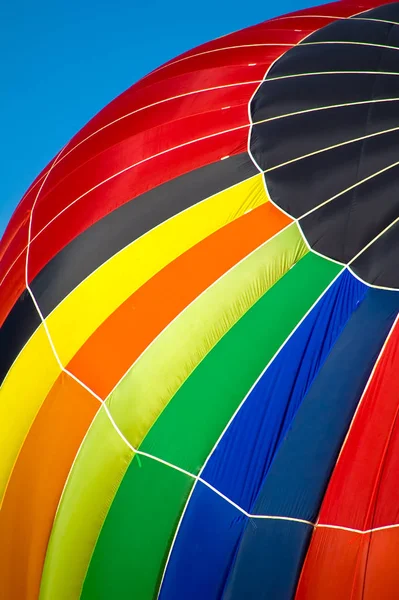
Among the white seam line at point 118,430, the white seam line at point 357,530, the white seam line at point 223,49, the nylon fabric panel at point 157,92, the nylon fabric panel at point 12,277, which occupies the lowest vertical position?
the white seam line at point 357,530

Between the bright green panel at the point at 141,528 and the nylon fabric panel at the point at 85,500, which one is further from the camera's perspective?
the nylon fabric panel at the point at 85,500

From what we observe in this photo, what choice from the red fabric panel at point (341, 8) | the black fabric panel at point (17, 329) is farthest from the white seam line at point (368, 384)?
the red fabric panel at point (341, 8)

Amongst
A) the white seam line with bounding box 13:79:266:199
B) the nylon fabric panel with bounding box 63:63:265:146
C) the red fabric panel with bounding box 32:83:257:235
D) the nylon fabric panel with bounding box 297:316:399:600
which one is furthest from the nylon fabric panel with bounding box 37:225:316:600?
the nylon fabric panel with bounding box 63:63:265:146

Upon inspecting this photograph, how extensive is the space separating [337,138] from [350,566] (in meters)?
2.31

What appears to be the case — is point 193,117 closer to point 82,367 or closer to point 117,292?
point 117,292

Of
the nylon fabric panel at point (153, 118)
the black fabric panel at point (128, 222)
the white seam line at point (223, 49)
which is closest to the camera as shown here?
the black fabric panel at point (128, 222)

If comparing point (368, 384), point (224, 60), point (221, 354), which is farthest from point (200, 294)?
point (224, 60)

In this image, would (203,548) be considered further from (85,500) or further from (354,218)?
(354,218)

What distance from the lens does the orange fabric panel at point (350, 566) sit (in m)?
3.58

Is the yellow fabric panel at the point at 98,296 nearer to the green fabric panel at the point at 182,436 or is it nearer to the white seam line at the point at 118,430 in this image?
the white seam line at the point at 118,430

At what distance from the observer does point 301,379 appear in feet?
13.5

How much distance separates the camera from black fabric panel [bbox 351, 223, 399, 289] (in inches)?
162

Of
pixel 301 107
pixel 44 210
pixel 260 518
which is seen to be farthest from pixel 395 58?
pixel 260 518

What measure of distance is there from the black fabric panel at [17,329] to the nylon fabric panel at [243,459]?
139 centimetres
